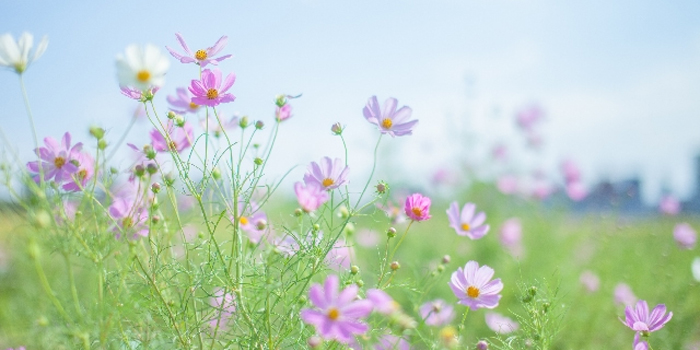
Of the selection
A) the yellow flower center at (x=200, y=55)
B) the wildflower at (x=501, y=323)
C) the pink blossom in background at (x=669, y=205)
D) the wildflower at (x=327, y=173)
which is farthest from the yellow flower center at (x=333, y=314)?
the pink blossom in background at (x=669, y=205)

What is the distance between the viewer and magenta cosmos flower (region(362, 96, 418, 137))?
107cm

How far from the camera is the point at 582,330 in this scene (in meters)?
2.22

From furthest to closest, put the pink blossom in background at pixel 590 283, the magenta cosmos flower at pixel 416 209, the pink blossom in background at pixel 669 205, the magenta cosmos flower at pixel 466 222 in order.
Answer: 1. the pink blossom in background at pixel 669 205
2. the pink blossom in background at pixel 590 283
3. the magenta cosmos flower at pixel 466 222
4. the magenta cosmos flower at pixel 416 209

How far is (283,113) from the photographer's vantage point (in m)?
1.08

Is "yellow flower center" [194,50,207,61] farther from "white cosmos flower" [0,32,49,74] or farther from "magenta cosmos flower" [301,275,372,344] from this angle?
"magenta cosmos flower" [301,275,372,344]

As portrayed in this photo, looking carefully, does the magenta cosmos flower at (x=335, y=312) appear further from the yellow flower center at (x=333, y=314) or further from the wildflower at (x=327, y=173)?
the wildflower at (x=327, y=173)

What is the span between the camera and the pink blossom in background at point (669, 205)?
2793mm

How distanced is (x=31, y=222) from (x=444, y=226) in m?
3.50

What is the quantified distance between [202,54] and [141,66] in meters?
0.19

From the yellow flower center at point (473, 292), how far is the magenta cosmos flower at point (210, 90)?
0.61m

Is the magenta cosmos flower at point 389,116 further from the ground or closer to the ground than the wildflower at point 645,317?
further from the ground

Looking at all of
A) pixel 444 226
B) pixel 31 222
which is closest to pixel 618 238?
pixel 444 226

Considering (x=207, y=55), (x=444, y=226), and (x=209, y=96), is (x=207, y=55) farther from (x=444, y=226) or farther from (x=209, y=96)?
(x=444, y=226)

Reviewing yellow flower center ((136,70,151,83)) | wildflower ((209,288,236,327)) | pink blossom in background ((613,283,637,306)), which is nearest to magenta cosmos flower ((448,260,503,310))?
wildflower ((209,288,236,327))
